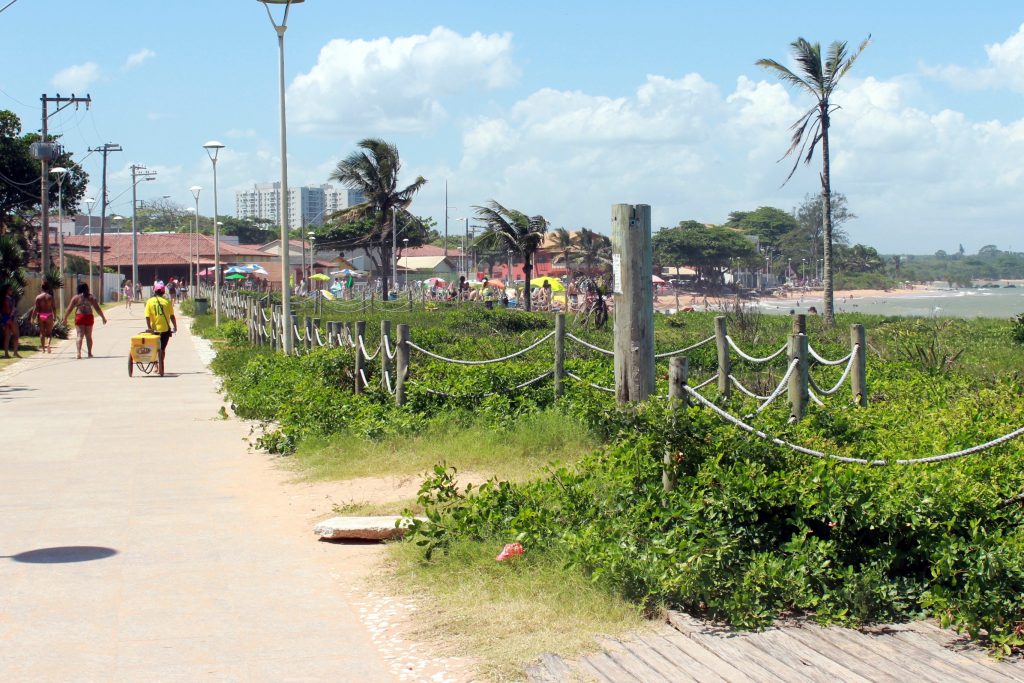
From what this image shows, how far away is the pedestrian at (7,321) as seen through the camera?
84.2 ft

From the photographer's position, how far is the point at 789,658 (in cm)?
485

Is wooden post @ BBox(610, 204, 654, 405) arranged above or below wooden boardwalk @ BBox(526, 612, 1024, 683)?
above

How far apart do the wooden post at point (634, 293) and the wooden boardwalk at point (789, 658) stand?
120 inches

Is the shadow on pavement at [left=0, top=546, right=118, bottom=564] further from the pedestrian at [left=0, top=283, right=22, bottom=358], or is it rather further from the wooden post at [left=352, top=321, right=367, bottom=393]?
the pedestrian at [left=0, top=283, right=22, bottom=358]

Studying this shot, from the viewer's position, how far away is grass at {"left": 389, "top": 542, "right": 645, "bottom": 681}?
204 inches

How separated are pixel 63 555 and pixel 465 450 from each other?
12.4ft

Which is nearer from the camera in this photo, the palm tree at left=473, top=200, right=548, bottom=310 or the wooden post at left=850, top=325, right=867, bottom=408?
the wooden post at left=850, top=325, right=867, bottom=408

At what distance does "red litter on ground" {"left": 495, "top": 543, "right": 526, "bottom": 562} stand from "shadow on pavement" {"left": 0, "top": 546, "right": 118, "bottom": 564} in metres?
2.56

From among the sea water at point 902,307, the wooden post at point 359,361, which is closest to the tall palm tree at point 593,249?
the sea water at point 902,307

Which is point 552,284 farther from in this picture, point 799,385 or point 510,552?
point 510,552

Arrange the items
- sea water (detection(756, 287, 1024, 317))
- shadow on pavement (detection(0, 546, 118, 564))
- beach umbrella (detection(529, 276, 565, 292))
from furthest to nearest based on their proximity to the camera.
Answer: sea water (detection(756, 287, 1024, 317)), beach umbrella (detection(529, 276, 565, 292)), shadow on pavement (detection(0, 546, 118, 564))

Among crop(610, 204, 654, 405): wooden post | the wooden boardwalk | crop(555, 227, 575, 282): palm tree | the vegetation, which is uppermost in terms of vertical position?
crop(555, 227, 575, 282): palm tree

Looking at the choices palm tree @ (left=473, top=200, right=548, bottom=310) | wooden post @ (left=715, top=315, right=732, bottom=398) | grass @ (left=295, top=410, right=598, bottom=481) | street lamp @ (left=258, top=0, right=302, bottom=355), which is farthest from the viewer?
palm tree @ (left=473, top=200, right=548, bottom=310)

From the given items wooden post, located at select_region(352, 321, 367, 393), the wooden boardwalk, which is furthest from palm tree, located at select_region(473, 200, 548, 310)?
the wooden boardwalk
